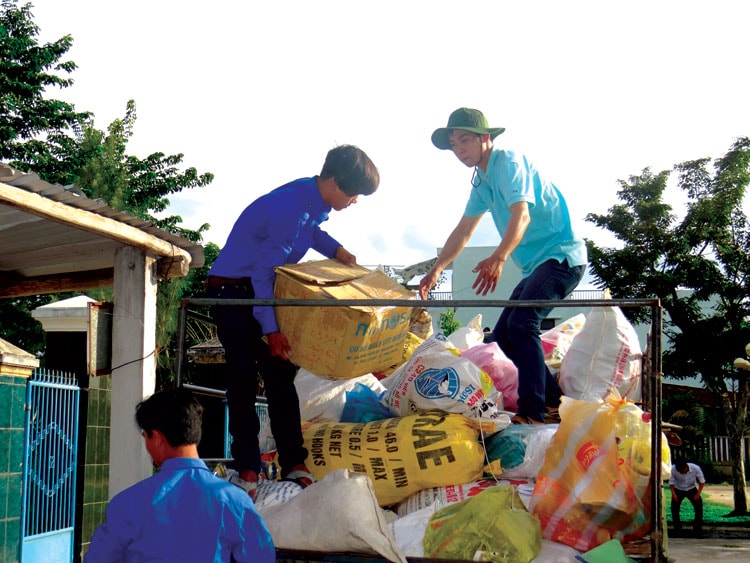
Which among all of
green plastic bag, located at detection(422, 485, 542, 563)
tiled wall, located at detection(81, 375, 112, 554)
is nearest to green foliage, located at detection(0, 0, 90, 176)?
tiled wall, located at detection(81, 375, 112, 554)

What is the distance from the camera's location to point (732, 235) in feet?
71.5

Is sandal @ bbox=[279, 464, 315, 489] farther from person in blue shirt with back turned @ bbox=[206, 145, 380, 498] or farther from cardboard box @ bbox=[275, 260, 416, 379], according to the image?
cardboard box @ bbox=[275, 260, 416, 379]

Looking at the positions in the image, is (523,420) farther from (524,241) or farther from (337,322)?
(337,322)

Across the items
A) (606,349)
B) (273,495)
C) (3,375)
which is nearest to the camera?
(273,495)

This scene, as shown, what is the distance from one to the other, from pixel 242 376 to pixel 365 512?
1039 millimetres

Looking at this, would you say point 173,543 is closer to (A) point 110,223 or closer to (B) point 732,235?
(A) point 110,223

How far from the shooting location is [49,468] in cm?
756

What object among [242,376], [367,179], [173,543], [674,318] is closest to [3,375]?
[242,376]

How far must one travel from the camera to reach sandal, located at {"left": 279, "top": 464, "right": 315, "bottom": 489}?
3498 millimetres

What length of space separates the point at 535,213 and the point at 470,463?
1.40 meters

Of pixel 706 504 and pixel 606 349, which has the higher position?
pixel 606 349

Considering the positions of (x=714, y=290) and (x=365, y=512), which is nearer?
(x=365, y=512)

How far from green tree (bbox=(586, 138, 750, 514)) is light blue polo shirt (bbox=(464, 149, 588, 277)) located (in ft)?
59.7

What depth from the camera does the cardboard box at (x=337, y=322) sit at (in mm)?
3266
